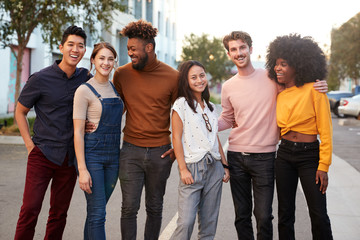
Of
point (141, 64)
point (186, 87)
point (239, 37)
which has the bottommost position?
point (186, 87)

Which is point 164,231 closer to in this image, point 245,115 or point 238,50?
point 245,115

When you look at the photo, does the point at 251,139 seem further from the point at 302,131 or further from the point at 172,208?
the point at 172,208

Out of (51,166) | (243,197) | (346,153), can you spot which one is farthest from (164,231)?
(346,153)

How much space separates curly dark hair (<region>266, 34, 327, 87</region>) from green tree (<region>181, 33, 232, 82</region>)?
174 feet

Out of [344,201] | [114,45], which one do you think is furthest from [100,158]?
[114,45]

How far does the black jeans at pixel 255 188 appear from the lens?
4180 mm

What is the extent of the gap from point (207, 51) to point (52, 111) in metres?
54.7

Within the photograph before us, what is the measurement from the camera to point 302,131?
3.97 m

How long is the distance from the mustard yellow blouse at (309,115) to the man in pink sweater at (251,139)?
186 millimetres

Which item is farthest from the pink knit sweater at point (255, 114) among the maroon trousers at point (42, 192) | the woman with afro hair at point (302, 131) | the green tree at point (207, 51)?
the green tree at point (207, 51)

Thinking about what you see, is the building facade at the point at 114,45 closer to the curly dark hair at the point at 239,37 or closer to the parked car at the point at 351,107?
the curly dark hair at the point at 239,37

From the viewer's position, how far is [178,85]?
422 centimetres

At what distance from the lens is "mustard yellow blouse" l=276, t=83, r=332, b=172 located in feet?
12.7

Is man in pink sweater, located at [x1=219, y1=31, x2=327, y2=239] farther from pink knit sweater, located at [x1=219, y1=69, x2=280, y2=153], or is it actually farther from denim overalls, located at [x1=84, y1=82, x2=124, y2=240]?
denim overalls, located at [x1=84, y1=82, x2=124, y2=240]
